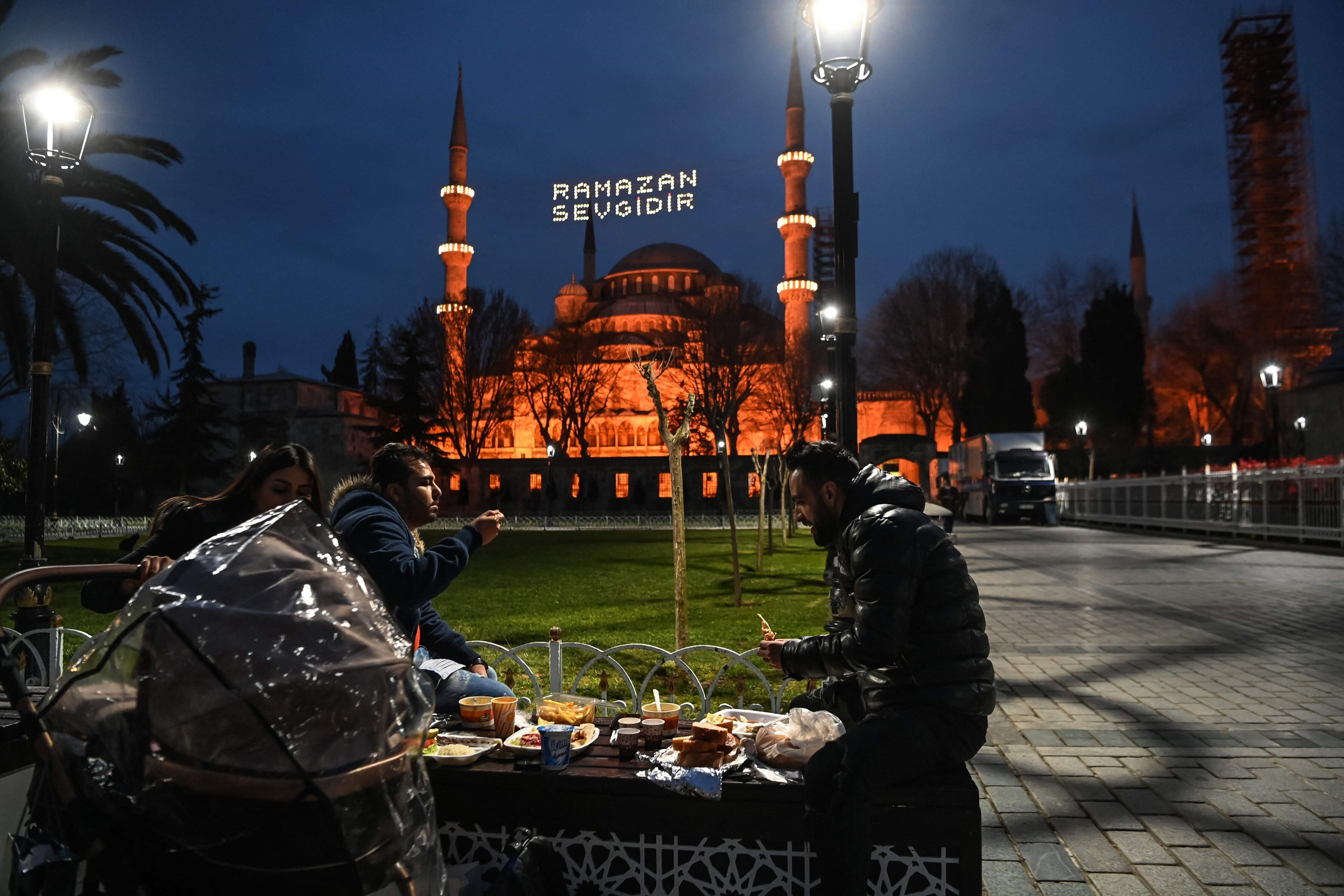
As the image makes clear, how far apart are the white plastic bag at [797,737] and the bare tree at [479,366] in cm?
4480

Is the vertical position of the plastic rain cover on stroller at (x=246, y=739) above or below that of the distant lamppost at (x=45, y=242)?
below

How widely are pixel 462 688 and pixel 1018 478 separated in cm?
3087

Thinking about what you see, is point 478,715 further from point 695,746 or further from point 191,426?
point 191,426

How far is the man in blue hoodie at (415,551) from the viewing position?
3443mm

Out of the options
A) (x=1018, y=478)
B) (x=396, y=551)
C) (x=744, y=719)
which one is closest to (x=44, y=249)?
(x=396, y=551)

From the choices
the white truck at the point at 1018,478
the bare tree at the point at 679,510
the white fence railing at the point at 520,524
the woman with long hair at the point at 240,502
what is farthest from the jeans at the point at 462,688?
the white truck at the point at 1018,478

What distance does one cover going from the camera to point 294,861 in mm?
1661

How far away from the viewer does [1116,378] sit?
164 ft

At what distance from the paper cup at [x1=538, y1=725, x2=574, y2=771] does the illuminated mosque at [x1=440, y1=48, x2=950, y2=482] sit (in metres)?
37.3

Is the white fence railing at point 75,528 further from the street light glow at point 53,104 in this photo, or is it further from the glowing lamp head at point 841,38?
the glowing lamp head at point 841,38

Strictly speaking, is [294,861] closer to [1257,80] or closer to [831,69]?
[831,69]

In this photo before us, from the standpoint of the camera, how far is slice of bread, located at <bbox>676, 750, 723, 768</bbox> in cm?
277

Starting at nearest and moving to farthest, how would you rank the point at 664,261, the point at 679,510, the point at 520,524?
the point at 679,510 → the point at 520,524 → the point at 664,261

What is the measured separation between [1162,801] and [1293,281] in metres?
56.4
